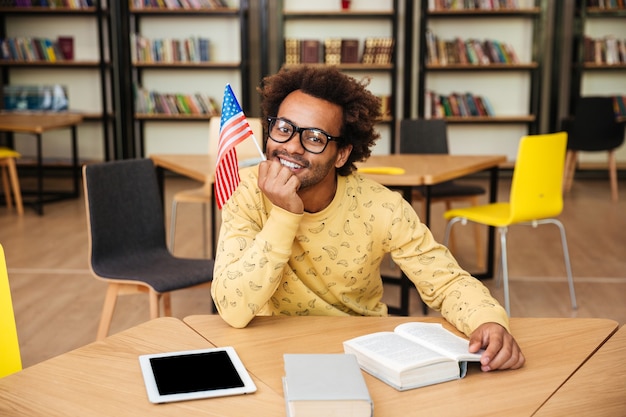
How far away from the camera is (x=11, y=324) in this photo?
1391 millimetres

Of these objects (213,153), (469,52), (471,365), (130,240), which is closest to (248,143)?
(213,153)

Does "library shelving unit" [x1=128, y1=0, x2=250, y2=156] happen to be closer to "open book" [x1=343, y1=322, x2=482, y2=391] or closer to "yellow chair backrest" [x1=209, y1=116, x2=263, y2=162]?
"yellow chair backrest" [x1=209, y1=116, x2=263, y2=162]

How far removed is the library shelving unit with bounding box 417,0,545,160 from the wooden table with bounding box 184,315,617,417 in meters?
5.51

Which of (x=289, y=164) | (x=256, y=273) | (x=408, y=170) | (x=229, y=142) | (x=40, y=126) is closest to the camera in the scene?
(x=256, y=273)

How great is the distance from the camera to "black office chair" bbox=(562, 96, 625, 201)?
6.14 metres

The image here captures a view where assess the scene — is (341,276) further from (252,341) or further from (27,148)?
(27,148)

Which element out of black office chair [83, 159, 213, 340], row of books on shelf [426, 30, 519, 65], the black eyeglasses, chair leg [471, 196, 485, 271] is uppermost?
row of books on shelf [426, 30, 519, 65]

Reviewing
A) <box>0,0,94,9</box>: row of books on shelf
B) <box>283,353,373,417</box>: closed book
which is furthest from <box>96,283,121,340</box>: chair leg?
<box>0,0,94,9</box>: row of books on shelf

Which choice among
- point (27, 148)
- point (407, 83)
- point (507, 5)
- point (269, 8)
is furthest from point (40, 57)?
point (507, 5)

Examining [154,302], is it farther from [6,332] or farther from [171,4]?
[171,4]

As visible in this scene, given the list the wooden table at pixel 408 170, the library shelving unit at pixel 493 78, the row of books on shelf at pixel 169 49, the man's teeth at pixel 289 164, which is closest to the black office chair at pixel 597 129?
the library shelving unit at pixel 493 78

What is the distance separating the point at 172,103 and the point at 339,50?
1708 mm

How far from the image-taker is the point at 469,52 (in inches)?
270

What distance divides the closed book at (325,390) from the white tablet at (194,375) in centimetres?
11
